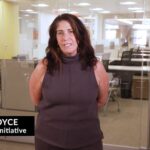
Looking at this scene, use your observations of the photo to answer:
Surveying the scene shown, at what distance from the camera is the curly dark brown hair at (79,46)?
1.62m

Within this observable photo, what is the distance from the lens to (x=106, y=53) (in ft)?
13.0

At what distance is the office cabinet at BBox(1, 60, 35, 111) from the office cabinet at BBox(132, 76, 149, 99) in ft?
4.82

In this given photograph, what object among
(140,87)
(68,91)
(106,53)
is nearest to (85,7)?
(106,53)

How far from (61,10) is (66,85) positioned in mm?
2622

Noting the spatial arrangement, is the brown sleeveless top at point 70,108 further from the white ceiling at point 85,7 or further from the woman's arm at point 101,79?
the white ceiling at point 85,7

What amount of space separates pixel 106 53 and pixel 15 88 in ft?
4.82

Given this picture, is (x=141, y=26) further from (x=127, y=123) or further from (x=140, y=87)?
(x=127, y=123)

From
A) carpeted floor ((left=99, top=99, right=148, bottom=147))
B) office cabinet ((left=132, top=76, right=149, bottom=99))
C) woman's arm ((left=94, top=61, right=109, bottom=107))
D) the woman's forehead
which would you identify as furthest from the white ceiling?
the woman's forehead

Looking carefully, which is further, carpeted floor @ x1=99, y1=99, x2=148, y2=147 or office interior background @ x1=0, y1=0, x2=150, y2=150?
carpeted floor @ x1=99, y1=99, x2=148, y2=147

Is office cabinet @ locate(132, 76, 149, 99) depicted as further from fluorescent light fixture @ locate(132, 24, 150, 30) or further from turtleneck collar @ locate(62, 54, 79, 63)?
turtleneck collar @ locate(62, 54, 79, 63)

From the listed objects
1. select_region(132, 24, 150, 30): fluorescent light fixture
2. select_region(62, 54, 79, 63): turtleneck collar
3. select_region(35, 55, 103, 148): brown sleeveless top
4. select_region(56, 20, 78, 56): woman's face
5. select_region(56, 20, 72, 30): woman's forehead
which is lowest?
select_region(35, 55, 103, 148): brown sleeveless top

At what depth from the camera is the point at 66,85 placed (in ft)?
5.21

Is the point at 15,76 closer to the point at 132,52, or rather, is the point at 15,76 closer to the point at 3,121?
the point at 3,121

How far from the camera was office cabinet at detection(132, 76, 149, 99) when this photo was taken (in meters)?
3.82
